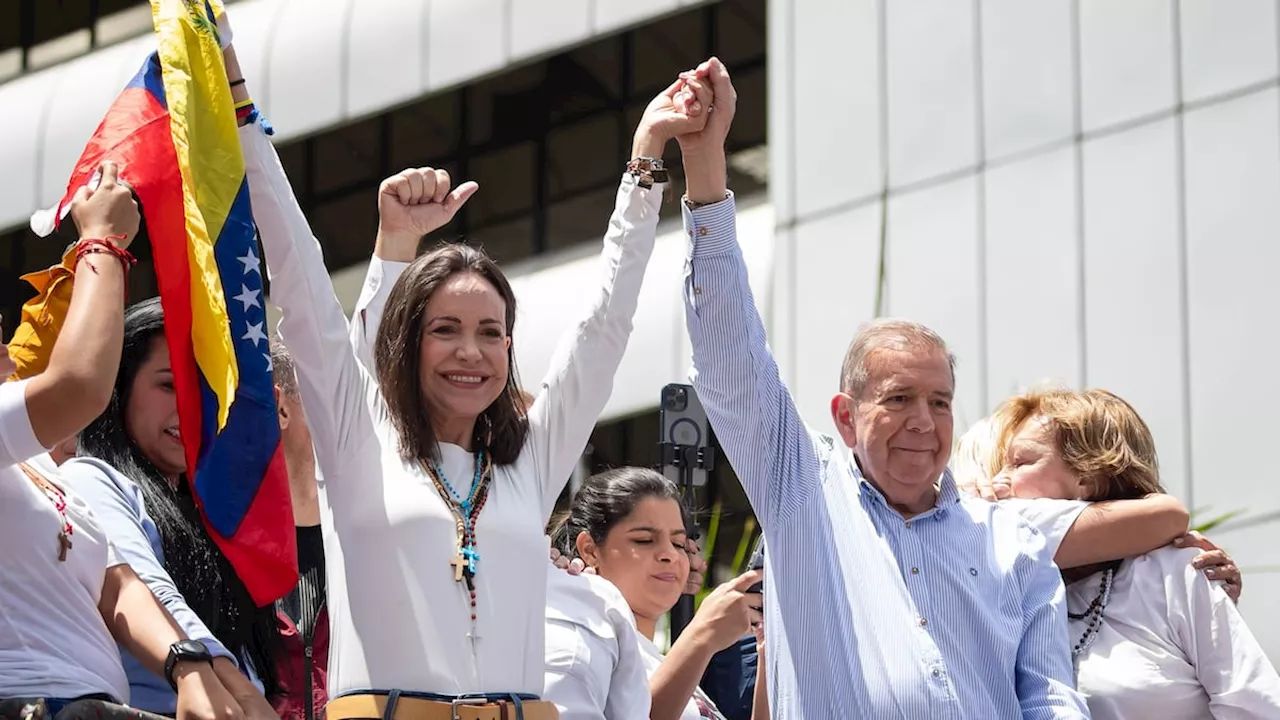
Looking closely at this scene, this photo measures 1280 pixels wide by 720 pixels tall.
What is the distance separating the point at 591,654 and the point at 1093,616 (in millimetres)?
1155

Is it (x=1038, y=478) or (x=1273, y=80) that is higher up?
(x=1273, y=80)

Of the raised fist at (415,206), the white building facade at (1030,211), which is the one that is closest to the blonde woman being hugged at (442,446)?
the raised fist at (415,206)

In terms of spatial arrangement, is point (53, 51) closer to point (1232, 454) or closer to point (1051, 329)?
point (1051, 329)

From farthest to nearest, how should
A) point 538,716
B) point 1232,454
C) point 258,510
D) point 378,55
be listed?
point 378,55 → point 1232,454 → point 258,510 → point 538,716

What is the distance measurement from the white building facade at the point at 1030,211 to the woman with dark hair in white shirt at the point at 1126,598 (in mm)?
5321

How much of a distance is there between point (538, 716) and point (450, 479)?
0.51 metres

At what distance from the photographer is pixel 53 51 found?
57.5ft

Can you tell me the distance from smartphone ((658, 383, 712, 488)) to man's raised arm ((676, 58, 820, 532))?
2.20m

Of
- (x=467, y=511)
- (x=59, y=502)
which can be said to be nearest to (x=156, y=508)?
(x=59, y=502)

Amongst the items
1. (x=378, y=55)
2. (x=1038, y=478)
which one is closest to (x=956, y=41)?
(x=378, y=55)

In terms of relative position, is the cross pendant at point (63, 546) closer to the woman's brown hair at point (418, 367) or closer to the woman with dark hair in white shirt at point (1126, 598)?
the woman's brown hair at point (418, 367)

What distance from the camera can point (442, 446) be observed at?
3.99 meters

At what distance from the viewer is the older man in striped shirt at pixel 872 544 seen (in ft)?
13.4

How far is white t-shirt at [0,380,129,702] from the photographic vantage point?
3.43 metres
